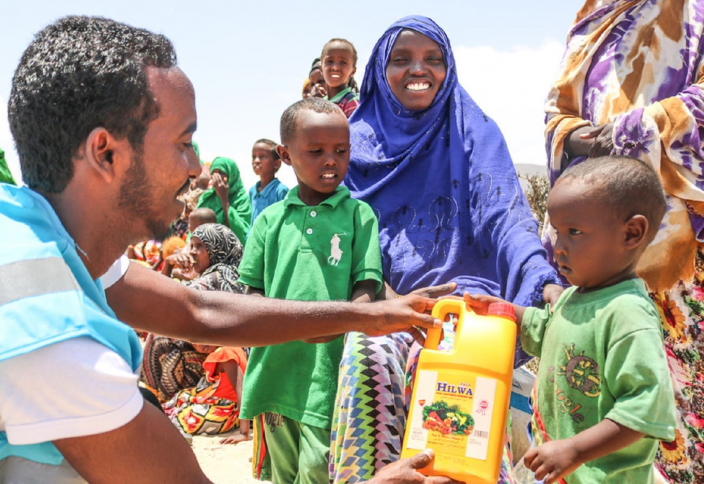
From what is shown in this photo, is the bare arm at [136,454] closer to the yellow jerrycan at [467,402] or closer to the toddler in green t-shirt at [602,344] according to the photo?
the yellow jerrycan at [467,402]

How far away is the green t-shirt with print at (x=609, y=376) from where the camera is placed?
2055mm

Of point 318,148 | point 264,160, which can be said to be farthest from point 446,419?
point 264,160

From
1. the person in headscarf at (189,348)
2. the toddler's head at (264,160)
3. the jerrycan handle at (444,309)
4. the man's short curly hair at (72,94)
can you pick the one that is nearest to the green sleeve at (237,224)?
the toddler's head at (264,160)

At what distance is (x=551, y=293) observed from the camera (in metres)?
2.58

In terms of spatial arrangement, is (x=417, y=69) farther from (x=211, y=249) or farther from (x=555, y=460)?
(x=211, y=249)

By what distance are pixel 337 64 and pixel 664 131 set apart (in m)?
4.15

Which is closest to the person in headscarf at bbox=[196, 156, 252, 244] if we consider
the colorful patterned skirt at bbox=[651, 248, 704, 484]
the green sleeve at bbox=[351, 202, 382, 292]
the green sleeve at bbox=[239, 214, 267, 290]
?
the green sleeve at bbox=[239, 214, 267, 290]

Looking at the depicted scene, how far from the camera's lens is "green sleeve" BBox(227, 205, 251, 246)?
8.53 metres

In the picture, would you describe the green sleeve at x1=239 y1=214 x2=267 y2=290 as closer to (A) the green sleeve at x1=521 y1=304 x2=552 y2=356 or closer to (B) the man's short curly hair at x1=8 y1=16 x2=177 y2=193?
(A) the green sleeve at x1=521 y1=304 x2=552 y2=356

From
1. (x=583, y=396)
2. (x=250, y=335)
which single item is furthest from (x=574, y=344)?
(x=250, y=335)

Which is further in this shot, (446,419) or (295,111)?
(295,111)

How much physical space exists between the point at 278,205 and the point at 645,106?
172cm

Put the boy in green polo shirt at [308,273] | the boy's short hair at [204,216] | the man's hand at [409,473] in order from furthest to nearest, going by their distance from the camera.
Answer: the boy's short hair at [204,216] < the boy in green polo shirt at [308,273] < the man's hand at [409,473]

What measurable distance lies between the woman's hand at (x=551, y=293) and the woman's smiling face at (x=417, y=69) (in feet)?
3.66
